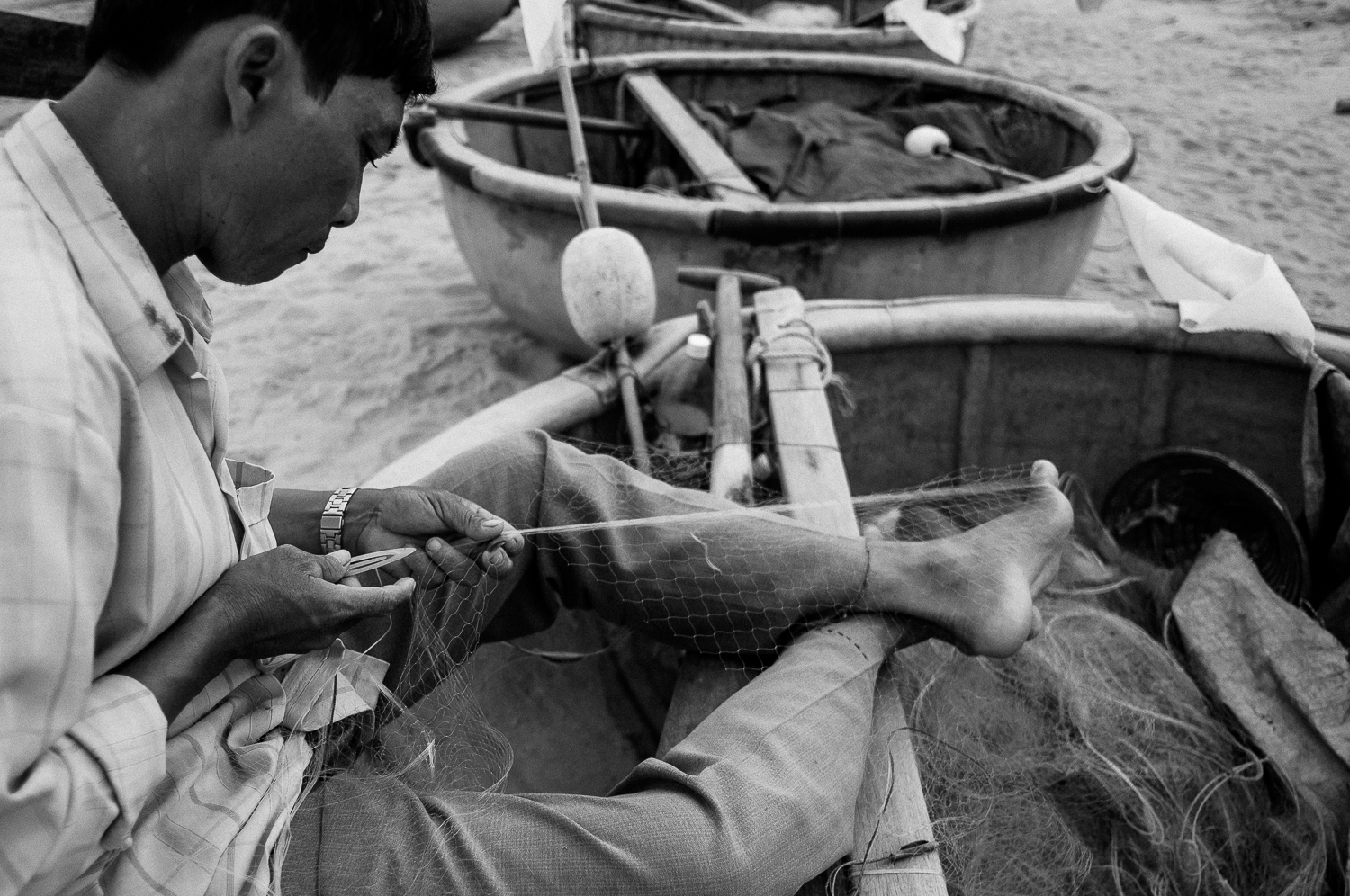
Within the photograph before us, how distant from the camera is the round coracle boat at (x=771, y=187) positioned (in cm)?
331

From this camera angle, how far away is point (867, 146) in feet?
14.2

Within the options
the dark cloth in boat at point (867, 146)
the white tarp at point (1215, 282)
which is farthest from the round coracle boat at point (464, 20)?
the white tarp at point (1215, 282)

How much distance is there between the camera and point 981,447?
2.98 metres

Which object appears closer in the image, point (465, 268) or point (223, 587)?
point (223, 587)

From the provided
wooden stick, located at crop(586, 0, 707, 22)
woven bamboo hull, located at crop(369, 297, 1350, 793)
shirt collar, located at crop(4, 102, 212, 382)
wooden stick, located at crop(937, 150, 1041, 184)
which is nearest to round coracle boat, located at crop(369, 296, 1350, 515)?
woven bamboo hull, located at crop(369, 297, 1350, 793)

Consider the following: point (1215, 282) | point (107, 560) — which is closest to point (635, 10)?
point (1215, 282)

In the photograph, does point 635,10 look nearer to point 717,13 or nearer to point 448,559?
point 717,13

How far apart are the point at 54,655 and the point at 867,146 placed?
12.7ft

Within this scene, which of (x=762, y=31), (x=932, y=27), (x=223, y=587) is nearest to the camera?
(x=223, y=587)

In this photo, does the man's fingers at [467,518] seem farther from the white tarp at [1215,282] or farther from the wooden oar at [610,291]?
the white tarp at [1215,282]

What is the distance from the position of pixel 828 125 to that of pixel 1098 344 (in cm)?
216

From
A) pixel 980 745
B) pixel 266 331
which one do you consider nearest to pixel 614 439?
pixel 980 745

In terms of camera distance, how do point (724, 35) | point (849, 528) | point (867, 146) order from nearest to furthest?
point (849, 528) → point (867, 146) → point (724, 35)

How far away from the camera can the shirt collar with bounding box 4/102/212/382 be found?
107cm
